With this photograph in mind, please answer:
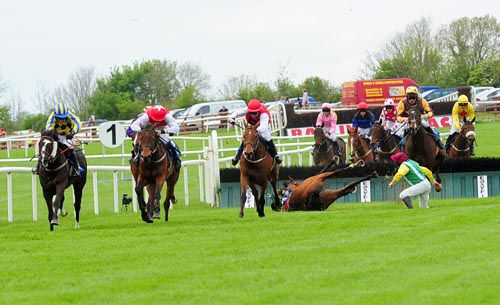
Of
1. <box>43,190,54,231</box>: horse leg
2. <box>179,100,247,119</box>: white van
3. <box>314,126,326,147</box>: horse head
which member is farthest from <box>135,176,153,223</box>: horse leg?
<box>179,100,247,119</box>: white van

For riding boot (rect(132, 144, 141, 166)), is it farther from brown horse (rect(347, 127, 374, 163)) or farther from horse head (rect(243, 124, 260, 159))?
brown horse (rect(347, 127, 374, 163))

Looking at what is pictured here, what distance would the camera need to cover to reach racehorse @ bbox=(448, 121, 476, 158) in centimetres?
2617

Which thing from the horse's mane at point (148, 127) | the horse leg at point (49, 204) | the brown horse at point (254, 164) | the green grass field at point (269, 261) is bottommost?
the green grass field at point (269, 261)

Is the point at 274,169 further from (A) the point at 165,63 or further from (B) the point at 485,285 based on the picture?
(A) the point at 165,63

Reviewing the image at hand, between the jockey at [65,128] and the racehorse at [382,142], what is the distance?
960cm

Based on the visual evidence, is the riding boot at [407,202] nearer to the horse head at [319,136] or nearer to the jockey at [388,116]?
the horse head at [319,136]

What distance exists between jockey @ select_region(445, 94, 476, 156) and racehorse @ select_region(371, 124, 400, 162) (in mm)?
1293

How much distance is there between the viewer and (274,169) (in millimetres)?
19594

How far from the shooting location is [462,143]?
2647cm

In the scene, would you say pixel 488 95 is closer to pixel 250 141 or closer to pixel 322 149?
pixel 322 149

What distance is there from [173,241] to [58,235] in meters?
2.38

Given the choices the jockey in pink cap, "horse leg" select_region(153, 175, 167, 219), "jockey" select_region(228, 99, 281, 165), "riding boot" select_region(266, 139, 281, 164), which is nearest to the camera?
"horse leg" select_region(153, 175, 167, 219)

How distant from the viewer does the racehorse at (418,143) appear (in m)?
21.5

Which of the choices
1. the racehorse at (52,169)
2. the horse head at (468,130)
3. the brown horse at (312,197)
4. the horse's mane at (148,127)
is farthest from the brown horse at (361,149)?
the racehorse at (52,169)
